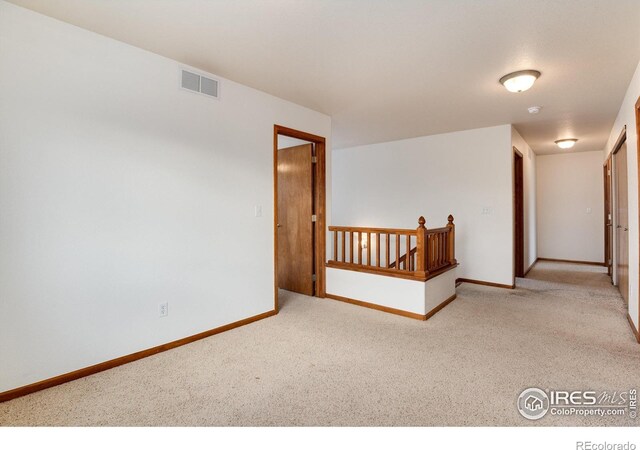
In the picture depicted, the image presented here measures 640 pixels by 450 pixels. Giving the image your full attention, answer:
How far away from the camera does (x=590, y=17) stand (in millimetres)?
2156

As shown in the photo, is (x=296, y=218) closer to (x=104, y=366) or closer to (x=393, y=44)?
(x=393, y=44)

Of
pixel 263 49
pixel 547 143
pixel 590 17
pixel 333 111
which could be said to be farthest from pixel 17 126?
pixel 547 143

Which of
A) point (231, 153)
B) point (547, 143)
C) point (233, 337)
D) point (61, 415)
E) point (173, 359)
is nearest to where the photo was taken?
point (61, 415)

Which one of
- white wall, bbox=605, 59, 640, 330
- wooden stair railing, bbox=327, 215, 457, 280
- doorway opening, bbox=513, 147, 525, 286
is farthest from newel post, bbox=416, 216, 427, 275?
doorway opening, bbox=513, 147, 525, 286

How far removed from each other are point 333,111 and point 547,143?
440 centimetres

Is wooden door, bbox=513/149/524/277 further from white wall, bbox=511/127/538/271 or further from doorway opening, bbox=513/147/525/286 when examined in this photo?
white wall, bbox=511/127/538/271

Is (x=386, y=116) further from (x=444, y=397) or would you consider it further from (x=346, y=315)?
(x=444, y=397)

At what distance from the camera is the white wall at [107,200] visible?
2.07m

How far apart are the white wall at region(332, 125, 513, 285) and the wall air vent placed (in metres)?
3.64

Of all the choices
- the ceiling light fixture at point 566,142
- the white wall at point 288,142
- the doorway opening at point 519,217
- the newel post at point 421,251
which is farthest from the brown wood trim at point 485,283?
the white wall at point 288,142

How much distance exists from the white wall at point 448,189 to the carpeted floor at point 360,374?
4.89 ft

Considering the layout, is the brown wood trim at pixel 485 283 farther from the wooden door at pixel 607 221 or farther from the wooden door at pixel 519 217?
the wooden door at pixel 607 221

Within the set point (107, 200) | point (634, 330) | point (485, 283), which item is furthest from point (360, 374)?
point (485, 283)

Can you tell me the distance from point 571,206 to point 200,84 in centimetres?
769
